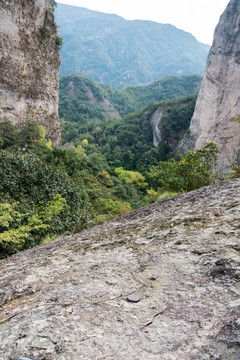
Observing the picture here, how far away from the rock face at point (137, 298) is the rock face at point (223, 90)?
35.8m

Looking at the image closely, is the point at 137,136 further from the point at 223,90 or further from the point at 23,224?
the point at 23,224

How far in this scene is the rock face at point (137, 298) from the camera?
5.61 feet

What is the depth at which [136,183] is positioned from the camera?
4744 cm

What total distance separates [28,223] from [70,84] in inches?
4117

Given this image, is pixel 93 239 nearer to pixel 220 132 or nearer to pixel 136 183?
pixel 220 132

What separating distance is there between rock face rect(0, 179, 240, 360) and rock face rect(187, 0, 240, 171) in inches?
1409

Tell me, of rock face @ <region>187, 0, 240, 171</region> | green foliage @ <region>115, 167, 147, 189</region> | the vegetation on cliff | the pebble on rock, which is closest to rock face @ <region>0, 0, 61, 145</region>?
the vegetation on cliff

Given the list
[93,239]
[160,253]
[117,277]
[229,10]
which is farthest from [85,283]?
[229,10]

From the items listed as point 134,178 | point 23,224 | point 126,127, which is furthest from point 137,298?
point 126,127

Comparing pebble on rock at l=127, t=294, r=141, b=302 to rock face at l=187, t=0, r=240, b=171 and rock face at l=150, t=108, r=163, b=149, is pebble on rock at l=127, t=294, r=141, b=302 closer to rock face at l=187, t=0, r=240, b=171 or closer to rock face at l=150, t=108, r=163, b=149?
rock face at l=187, t=0, r=240, b=171

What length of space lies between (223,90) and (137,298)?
1781 inches

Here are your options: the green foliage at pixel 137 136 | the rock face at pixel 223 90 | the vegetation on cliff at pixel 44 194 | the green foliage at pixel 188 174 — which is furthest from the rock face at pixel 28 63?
the green foliage at pixel 137 136

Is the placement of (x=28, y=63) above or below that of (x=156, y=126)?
above

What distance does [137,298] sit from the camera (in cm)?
225
